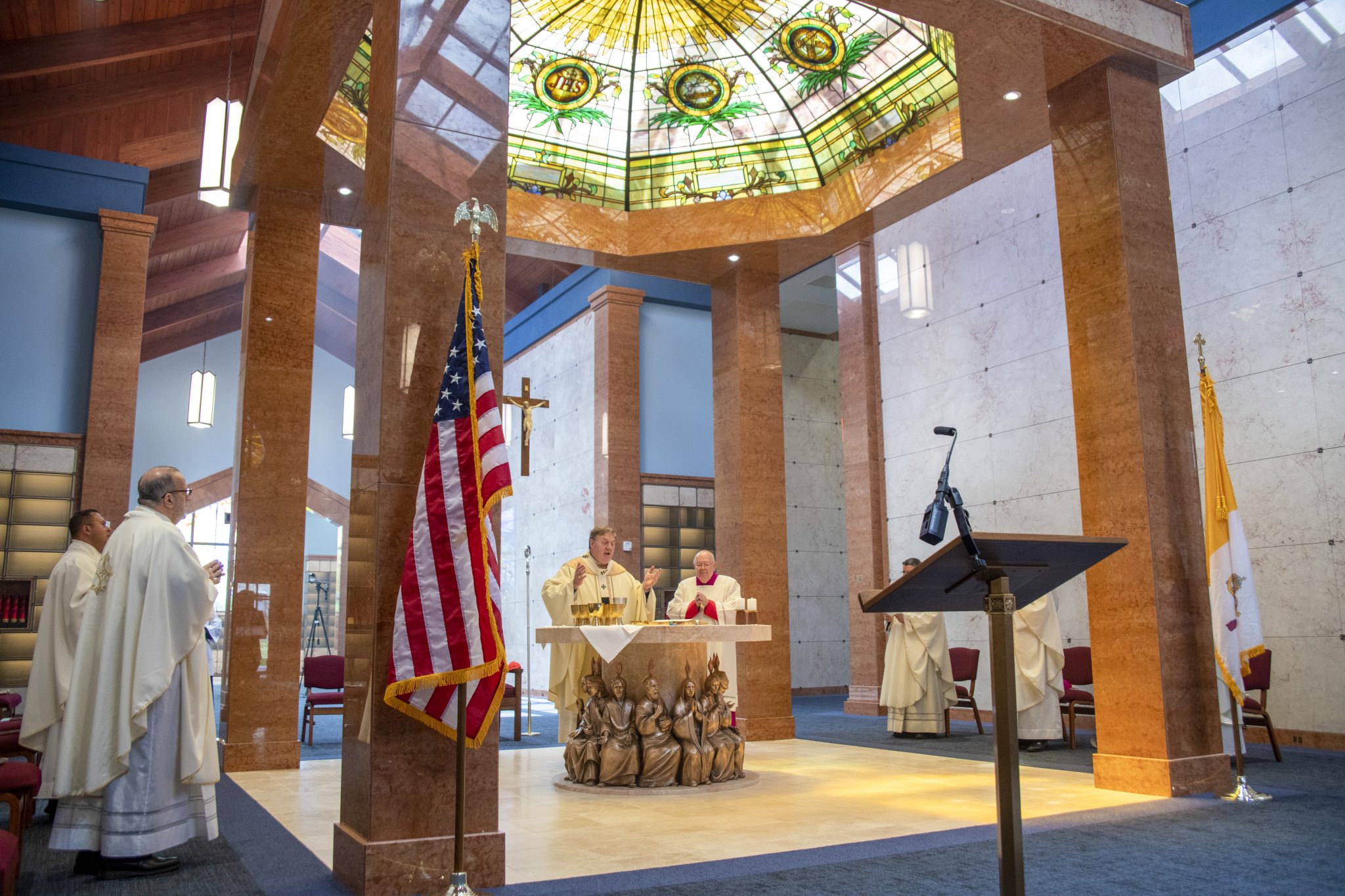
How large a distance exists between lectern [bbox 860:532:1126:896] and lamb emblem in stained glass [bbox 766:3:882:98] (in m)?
7.32

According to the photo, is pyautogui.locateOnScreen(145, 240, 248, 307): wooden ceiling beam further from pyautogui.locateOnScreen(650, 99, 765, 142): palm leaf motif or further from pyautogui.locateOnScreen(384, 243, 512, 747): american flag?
pyautogui.locateOnScreen(384, 243, 512, 747): american flag

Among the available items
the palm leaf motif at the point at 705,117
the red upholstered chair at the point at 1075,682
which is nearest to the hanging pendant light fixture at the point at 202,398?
the palm leaf motif at the point at 705,117

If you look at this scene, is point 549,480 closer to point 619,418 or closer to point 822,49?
point 619,418

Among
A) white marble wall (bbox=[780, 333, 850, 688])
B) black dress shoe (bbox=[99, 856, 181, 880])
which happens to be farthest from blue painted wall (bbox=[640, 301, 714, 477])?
black dress shoe (bbox=[99, 856, 181, 880])

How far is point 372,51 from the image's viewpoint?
5.36m

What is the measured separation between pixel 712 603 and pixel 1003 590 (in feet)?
17.3

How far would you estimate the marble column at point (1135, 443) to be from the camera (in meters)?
6.37

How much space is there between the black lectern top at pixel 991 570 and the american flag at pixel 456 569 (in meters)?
1.68

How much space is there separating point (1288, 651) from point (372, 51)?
852 cm

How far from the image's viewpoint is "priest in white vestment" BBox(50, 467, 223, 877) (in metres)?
4.51

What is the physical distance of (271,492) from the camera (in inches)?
332

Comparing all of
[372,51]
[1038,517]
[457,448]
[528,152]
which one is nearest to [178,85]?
[528,152]

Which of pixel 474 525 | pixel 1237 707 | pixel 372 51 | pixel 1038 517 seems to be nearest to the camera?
pixel 474 525

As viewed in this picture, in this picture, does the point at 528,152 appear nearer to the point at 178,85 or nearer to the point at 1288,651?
the point at 178,85
